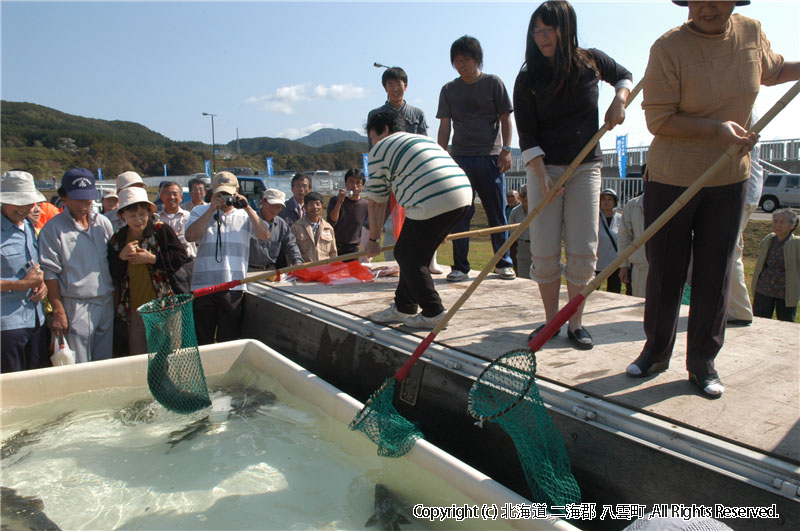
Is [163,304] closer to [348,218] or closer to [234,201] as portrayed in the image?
[234,201]

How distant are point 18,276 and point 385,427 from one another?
3093 mm

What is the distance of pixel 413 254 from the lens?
3895 millimetres

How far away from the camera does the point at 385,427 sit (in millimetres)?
2891

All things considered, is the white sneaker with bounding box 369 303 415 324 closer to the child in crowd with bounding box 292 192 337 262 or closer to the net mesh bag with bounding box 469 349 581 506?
the net mesh bag with bounding box 469 349 581 506

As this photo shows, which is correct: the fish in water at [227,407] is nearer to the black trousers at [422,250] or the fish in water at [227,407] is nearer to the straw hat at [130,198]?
the black trousers at [422,250]

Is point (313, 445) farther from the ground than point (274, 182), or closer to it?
closer to it

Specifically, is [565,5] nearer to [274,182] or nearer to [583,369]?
[583,369]

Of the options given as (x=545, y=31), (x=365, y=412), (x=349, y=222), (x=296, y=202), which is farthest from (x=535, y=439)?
(x=296, y=202)

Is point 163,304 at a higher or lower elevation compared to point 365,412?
higher

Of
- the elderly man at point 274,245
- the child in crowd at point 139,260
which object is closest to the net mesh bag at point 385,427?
the child in crowd at point 139,260

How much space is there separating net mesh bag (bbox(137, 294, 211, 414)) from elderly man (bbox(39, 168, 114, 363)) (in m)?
1.08

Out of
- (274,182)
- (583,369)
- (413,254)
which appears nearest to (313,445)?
(413,254)

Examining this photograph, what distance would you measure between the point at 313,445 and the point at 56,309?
8.20ft

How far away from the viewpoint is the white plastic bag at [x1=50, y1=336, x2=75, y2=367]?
14.3ft
